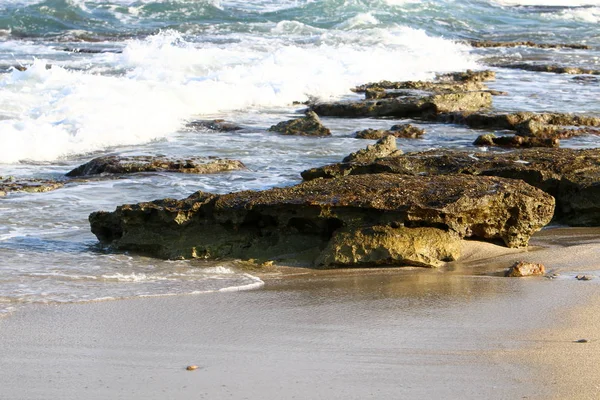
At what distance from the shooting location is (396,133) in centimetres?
1077

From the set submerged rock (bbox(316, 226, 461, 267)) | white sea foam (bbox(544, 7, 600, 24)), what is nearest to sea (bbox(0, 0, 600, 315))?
submerged rock (bbox(316, 226, 461, 267))

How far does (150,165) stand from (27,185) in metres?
1.29

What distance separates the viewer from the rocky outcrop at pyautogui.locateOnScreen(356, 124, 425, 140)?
10734 mm

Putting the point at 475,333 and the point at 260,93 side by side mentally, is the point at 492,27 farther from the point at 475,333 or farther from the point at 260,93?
the point at 475,333

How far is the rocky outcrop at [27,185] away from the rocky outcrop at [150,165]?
58 cm

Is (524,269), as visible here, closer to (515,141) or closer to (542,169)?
(542,169)

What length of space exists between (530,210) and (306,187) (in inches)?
56.6

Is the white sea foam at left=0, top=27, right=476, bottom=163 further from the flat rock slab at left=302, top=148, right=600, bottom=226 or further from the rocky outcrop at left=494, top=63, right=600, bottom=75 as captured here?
the flat rock slab at left=302, top=148, right=600, bottom=226

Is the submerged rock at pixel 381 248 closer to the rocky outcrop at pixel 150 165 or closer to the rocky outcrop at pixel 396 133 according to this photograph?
the rocky outcrop at pixel 150 165

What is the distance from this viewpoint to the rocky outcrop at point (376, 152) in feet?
27.9

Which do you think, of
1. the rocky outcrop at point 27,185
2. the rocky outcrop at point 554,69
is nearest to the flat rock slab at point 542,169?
the rocky outcrop at point 27,185

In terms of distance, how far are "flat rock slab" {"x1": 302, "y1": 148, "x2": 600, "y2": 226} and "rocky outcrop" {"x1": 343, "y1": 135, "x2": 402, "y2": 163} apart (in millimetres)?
1279

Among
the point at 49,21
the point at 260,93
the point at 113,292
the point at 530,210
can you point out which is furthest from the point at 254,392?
the point at 49,21

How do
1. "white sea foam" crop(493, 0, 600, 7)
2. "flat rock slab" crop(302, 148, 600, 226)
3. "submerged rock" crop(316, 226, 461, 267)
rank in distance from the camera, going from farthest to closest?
"white sea foam" crop(493, 0, 600, 7) < "flat rock slab" crop(302, 148, 600, 226) < "submerged rock" crop(316, 226, 461, 267)
